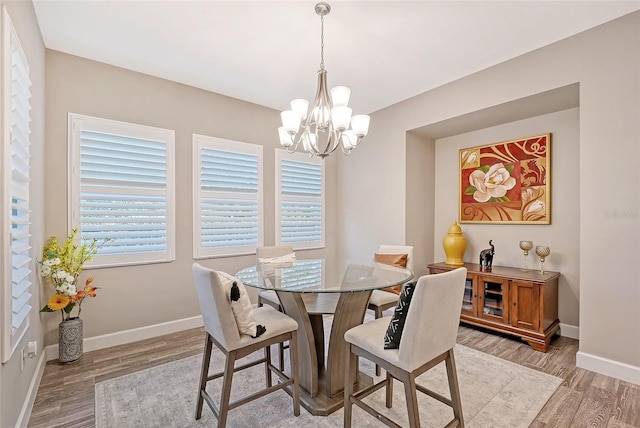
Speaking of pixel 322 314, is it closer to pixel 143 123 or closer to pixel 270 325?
pixel 270 325

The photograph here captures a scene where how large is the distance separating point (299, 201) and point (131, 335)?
2564 millimetres

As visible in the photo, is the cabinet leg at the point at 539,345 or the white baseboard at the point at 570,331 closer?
the cabinet leg at the point at 539,345

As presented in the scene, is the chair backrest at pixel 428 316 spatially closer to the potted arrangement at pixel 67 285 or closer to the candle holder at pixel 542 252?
the candle holder at pixel 542 252

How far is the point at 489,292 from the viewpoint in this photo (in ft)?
10.9

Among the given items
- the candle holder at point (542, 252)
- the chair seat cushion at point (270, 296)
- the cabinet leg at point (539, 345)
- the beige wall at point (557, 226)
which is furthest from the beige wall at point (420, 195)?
the chair seat cushion at point (270, 296)

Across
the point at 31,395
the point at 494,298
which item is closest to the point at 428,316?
the point at 494,298

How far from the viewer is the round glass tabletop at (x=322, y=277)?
1.92 meters

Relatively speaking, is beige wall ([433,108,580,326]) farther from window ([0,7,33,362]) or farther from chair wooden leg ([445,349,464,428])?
window ([0,7,33,362])

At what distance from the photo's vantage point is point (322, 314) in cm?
218

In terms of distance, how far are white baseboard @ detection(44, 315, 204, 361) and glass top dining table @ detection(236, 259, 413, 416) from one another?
1684 millimetres

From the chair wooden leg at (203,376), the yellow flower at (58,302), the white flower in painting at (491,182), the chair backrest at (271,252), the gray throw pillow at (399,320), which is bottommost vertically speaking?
the chair wooden leg at (203,376)

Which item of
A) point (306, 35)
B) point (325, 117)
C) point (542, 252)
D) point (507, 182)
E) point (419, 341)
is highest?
point (306, 35)

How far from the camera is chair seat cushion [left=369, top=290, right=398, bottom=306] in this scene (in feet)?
8.58

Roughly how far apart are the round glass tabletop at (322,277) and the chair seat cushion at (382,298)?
26cm
